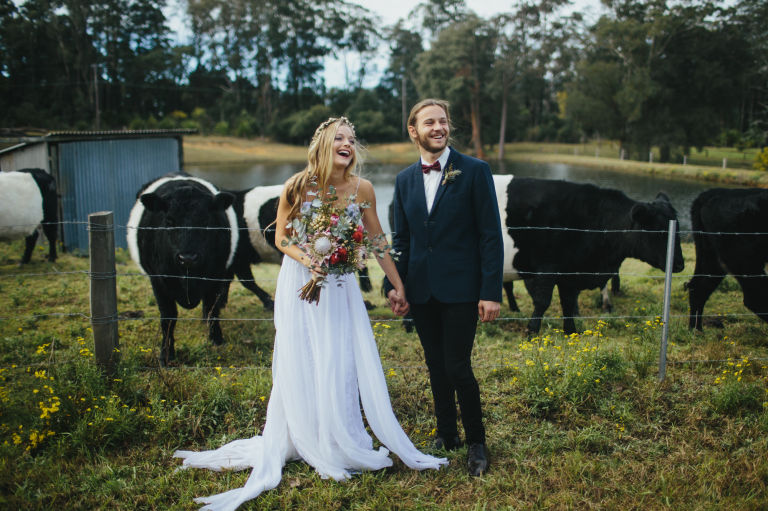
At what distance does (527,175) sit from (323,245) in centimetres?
3592

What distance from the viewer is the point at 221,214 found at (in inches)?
245

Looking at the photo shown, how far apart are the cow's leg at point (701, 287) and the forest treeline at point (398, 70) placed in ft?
95.8

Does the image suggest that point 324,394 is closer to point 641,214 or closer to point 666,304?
point 666,304

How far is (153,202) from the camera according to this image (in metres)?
5.54

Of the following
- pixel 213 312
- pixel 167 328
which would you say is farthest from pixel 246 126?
pixel 167 328

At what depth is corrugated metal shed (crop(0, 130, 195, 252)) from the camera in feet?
42.3

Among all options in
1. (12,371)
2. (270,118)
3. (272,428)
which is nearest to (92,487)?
(272,428)

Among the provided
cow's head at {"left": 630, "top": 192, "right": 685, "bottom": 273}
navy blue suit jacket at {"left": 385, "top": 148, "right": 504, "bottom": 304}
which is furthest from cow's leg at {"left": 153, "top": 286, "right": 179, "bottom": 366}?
cow's head at {"left": 630, "top": 192, "right": 685, "bottom": 273}

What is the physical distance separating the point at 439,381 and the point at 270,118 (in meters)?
57.9

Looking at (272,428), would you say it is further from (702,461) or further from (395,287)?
(702,461)

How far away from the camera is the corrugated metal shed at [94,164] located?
1290 centimetres

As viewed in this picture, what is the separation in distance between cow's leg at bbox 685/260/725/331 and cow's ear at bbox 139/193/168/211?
5864 mm

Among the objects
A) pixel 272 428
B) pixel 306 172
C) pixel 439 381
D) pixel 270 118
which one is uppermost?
pixel 270 118

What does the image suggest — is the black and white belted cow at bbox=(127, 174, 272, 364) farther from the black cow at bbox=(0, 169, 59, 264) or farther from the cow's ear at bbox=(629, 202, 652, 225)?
the black cow at bbox=(0, 169, 59, 264)
